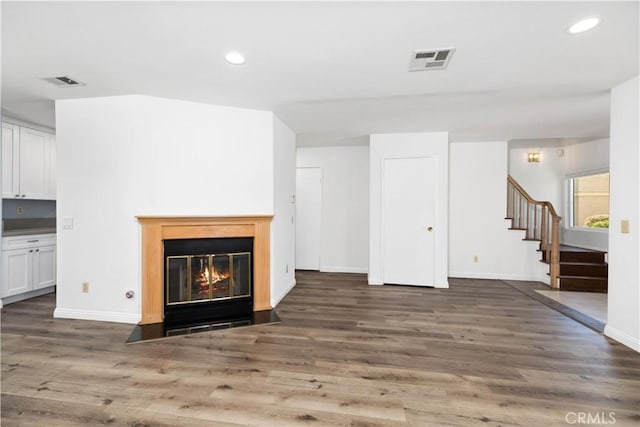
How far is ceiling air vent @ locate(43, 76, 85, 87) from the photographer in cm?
267

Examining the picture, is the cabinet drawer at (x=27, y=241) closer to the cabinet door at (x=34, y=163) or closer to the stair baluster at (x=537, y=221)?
the cabinet door at (x=34, y=163)

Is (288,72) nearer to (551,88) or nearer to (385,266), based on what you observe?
(551,88)

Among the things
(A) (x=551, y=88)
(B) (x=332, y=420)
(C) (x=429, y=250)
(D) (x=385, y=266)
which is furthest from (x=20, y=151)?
(A) (x=551, y=88)

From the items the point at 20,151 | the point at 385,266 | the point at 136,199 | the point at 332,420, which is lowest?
the point at 332,420

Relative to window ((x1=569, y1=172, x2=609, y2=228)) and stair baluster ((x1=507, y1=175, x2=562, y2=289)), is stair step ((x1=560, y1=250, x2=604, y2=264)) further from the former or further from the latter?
window ((x1=569, y1=172, x2=609, y2=228))

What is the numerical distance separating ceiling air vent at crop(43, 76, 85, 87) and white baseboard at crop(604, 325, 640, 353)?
5.59 meters

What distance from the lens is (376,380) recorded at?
2.09 metres

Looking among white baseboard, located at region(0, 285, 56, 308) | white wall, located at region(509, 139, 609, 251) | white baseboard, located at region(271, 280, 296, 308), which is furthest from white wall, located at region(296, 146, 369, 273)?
white baseboard, located at region(0, 285, 56, 308)

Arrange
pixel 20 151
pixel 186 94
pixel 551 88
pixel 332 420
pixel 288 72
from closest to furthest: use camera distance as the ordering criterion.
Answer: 1. pixel 332 420
2. pixel 288 72
3. pixel 551 88
4. pixel 186 94
5. pixel 20 151

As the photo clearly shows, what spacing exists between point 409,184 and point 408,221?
1.96ft

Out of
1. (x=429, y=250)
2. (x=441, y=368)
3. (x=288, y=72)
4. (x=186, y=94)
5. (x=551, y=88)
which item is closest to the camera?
(x=441, y=368)

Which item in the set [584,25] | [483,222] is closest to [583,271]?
[483,222]

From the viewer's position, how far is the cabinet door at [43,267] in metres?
3.93

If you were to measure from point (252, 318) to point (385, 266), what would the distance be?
7.85 ft
